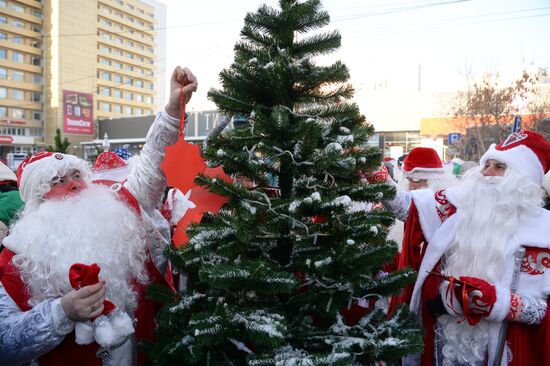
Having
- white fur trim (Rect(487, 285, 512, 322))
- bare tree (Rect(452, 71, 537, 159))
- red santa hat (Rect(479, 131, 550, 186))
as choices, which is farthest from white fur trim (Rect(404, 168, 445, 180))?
bare tree (Rect(452, 71, 537, 159))

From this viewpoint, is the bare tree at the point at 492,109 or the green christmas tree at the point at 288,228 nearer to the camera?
the green christmas tree at the point at 288,228

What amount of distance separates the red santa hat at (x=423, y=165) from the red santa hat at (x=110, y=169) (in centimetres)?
320

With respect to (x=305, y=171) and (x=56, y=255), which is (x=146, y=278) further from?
(x=305, y=171)

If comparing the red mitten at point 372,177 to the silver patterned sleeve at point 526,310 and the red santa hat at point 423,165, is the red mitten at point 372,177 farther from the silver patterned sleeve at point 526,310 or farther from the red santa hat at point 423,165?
the red santa hat at point 423,165

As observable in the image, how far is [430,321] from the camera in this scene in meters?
2.37

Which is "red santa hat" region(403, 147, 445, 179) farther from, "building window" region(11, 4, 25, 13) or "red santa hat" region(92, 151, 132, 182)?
"building window" region(11, 4, 25, 13)

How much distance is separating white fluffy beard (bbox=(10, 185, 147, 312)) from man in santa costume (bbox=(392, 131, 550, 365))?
1.49 metres

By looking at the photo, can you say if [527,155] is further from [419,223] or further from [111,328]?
[111,328]

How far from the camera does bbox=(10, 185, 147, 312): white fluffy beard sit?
5.96ft

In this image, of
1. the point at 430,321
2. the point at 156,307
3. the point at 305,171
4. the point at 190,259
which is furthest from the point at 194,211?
the point at 430,321

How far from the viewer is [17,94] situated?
180ft

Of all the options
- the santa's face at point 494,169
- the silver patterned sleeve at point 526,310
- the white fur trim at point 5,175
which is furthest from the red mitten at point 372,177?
the white fur trim at point 5,175

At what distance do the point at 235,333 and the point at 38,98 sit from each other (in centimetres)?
6684

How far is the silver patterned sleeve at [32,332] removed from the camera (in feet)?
5.32
